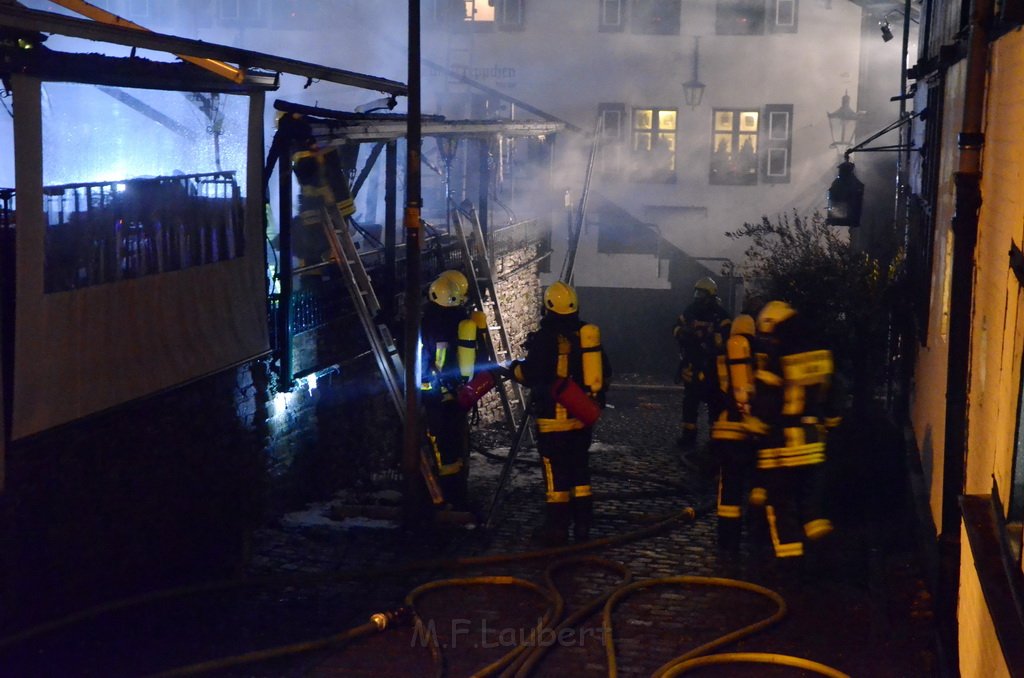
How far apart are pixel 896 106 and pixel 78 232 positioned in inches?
780

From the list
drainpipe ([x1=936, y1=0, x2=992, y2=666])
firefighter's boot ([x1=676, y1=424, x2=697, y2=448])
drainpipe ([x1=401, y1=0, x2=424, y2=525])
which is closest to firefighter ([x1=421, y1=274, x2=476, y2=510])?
drainpipe ([x1=401, y1=0, x2=424, y2=525])

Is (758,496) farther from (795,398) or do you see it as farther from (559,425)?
(559,425)

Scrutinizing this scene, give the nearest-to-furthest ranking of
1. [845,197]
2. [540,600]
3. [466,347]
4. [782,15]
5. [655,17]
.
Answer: [540,600] → [466,347] → [845,197] → [782,15] → [655,17]

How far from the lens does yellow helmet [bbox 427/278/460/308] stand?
9.50 m

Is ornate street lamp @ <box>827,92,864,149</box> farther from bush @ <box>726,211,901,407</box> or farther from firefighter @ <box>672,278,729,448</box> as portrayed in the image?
firefighter @ <box>672,278,729,448</box>

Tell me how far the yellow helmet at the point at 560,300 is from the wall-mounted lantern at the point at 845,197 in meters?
5.88

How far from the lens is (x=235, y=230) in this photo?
8.59 meters

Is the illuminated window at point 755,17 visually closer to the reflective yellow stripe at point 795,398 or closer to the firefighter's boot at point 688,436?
the firefighter's boot at point 688,436

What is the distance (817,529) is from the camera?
785 centimetres

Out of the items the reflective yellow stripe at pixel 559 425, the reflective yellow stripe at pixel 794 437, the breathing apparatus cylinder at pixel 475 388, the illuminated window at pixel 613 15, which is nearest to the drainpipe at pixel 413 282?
the breathing apparatus cylinder at pixel 475 388

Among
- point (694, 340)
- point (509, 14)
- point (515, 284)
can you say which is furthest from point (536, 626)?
point (509, 14)

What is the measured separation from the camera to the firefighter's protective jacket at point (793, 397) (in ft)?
25.5

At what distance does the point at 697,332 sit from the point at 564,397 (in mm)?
4526

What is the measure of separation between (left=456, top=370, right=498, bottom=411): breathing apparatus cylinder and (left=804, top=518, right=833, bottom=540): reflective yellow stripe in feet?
9.36
